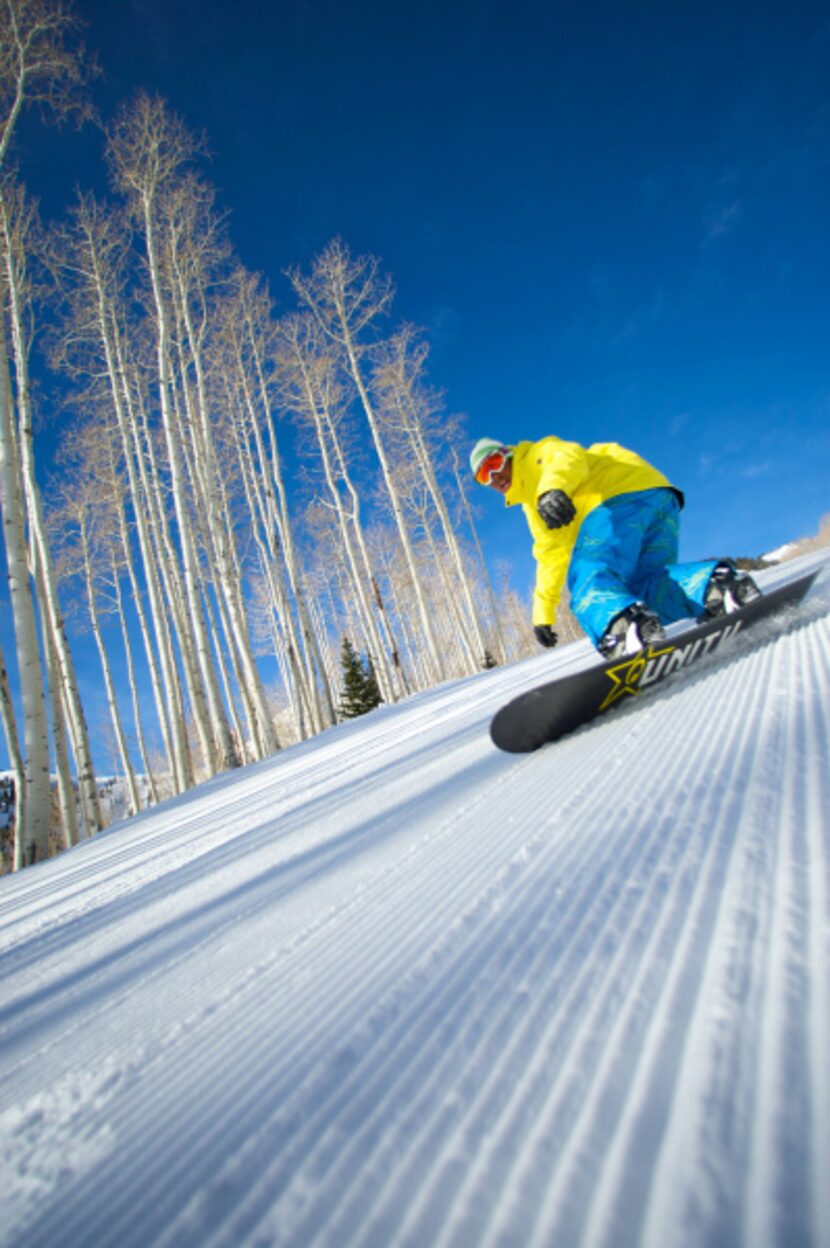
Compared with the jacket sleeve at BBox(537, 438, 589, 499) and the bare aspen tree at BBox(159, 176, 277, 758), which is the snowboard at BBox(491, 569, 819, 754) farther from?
the bare aspen tree at BBox(159, 176, 277, 758)

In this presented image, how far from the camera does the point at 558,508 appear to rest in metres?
2.26

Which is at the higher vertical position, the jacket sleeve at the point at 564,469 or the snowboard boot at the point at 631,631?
the jacket sleeve at the point at 564,469

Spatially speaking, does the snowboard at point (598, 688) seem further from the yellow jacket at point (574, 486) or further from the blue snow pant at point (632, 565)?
the yellow jacket at point (574, 486)

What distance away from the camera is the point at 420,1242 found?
273 mm

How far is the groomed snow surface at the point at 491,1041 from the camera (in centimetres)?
27

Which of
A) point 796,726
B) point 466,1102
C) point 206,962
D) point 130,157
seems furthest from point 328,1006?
point 130,157

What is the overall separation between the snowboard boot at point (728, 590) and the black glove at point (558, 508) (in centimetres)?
78

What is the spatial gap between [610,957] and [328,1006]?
0.95 feet

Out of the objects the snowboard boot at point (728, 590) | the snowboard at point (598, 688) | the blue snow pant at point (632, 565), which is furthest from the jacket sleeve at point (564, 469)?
the snowboard at point (598, 688)

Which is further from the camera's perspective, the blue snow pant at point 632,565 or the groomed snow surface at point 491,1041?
the blue snow pant at point 632,565

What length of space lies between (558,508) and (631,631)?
0.64 meters

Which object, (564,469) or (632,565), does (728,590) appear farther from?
(564,469)

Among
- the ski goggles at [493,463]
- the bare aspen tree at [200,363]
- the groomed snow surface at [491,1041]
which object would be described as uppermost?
the bare aspen tree at [200,363]

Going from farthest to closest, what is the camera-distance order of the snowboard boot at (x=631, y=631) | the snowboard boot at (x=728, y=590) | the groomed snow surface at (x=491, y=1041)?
the snowboard boot at (x=728, y=590)
the snowboard boot at (x=631, y=631)
the groomed snow surface at (x=491, y=1041)
